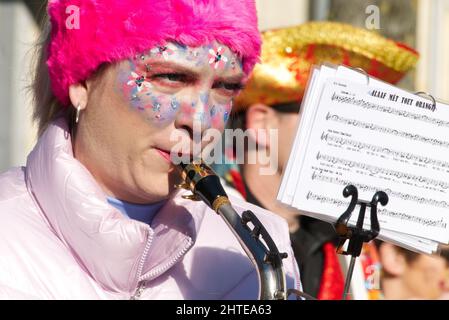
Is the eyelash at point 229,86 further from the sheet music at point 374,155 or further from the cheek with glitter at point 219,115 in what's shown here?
the sheet music at point 374,155

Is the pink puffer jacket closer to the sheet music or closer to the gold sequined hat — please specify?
the sheet music

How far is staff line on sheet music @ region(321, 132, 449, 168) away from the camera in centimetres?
271

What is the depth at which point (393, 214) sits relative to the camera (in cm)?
278

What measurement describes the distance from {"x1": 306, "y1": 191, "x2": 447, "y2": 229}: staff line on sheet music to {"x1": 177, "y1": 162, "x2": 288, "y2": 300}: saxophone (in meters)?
0.18

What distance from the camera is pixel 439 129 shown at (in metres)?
2.80

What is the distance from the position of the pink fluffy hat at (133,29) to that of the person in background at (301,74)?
6.04ft

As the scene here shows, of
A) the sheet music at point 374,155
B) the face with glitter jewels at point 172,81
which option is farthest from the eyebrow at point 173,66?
the sheet music at point 374,155

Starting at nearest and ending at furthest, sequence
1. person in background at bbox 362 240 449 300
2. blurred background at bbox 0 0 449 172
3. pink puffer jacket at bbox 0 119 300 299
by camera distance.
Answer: pink puffer jacket at bbox 0 119 300 299
person in background at bbox 362 240 449 300
blurred background at bbox 0 0 449 172

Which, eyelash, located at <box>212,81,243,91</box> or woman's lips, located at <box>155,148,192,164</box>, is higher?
eyelash, located at <box>212,81,243,91</box>

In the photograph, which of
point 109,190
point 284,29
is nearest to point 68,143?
point 109,190

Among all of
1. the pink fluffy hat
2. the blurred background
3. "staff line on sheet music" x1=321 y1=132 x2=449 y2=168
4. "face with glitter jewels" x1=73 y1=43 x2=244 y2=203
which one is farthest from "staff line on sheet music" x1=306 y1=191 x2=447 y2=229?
the blurred background

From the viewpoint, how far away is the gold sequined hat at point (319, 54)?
15.8 ft

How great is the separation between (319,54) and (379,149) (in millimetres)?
2186
